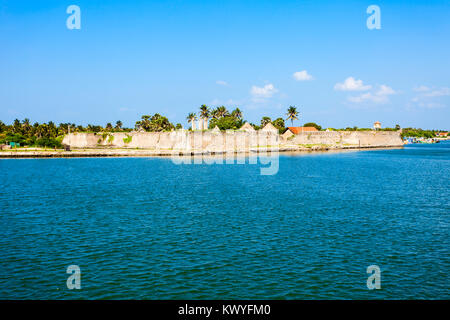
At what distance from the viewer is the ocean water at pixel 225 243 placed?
1273cm

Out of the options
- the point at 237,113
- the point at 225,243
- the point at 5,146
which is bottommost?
the point at 225,243

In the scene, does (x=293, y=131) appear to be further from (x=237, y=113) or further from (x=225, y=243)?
(x=225, y=243)

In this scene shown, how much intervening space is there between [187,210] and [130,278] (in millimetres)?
Result: 11955

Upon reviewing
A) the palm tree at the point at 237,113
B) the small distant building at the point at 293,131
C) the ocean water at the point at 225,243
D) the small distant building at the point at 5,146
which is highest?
the palm tree at the point at 237,113

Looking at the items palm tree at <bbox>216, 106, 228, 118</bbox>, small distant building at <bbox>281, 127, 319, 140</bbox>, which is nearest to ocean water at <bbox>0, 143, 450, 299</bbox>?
small distant building at <bbox>281, 127, 319, 140</bbox>

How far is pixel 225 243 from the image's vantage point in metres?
17.5

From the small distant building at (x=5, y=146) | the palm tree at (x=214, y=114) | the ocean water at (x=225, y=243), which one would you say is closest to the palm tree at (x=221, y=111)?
the palm tree at (x=214, y=114)

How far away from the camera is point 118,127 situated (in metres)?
165

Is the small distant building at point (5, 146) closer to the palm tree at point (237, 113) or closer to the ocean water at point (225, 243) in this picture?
the ocean water at point (225, 243)

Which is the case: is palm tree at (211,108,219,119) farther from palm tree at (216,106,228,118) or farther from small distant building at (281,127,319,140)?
small distant building at (281,127,319,140)

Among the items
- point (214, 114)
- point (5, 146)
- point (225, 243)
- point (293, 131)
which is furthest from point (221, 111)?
point (225, 243)
